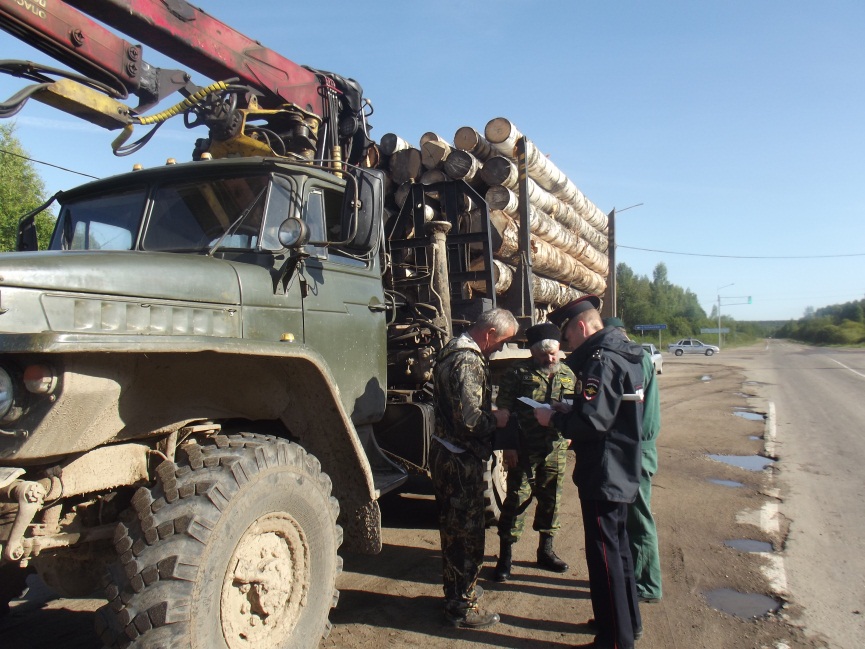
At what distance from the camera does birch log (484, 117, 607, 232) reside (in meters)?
7.12

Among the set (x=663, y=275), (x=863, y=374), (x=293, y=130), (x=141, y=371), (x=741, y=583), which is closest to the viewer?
(x=141, y=371)

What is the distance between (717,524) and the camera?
18.6 ft

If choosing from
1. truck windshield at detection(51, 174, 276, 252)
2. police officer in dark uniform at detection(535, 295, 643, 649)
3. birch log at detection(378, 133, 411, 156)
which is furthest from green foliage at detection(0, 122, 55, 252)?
police officer in dark uniform at detection(535, 295, 643, 649)

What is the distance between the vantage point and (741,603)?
408 centimetres

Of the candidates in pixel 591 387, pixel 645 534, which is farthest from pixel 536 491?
pixel 591 387

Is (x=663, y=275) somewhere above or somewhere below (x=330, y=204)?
above

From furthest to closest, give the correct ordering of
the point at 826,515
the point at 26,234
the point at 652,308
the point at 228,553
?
the point at 652,308 → the point at 826,515 → the point at 26,234 → the point at 228,553

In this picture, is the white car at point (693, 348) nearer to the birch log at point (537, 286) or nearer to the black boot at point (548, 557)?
the birch log at point (537, 286)

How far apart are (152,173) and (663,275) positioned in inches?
4991

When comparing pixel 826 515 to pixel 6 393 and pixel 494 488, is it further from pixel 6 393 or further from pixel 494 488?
pixel 6 393

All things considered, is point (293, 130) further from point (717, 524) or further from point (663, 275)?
point (663, 275)

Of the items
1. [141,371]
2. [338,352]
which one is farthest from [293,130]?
[141,371]

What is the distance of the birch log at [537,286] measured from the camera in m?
6.73

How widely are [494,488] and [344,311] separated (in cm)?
193
